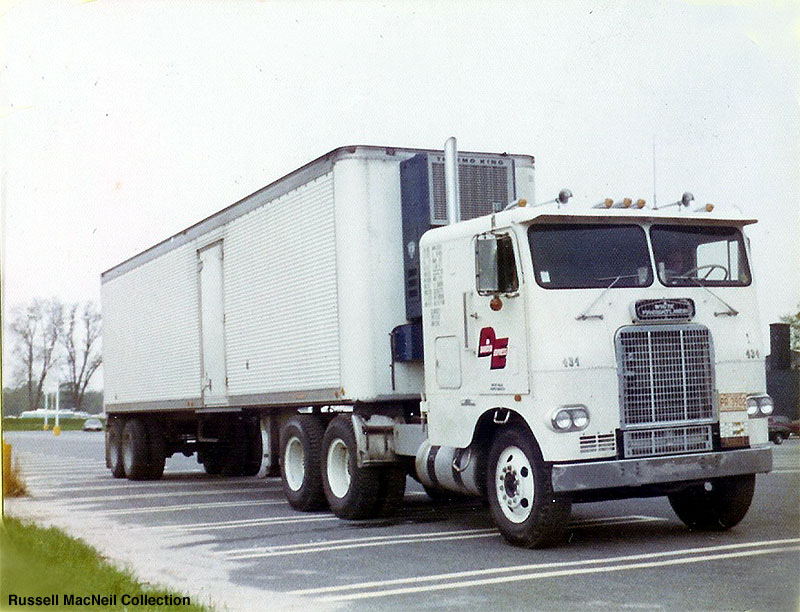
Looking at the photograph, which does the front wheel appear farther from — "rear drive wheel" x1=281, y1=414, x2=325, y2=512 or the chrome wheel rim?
"rear drive wheel" x1=281, y1=414, x2=325, y2=512

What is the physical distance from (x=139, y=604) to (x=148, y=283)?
12.5 meters

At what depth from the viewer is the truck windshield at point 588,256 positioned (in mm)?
9688

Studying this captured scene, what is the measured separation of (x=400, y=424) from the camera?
1204 cm

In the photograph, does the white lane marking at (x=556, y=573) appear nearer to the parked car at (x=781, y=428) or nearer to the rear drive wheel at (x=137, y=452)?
the rear drive wheel at (x=137, y=452)

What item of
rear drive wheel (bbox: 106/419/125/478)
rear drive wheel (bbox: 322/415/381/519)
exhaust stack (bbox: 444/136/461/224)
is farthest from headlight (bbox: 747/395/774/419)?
rear drive wheel (bbox: 106/419/125/478)

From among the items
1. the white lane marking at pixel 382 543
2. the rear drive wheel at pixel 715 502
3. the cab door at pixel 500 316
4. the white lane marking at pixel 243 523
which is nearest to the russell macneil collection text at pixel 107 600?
the white lane marking at pixel 382 543

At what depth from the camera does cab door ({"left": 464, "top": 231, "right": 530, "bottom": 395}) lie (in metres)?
9.67

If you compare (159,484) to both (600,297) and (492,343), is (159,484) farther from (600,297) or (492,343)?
(600,297)

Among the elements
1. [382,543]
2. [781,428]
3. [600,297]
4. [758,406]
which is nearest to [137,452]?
[382,543]

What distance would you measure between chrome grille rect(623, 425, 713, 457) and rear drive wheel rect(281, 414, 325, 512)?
482 cm

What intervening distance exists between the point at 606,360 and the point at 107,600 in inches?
181

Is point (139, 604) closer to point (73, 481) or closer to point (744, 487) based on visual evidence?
point (744, 487)

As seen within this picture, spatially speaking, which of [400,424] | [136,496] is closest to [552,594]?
[400,424]

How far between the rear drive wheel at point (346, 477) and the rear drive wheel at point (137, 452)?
8.13m
